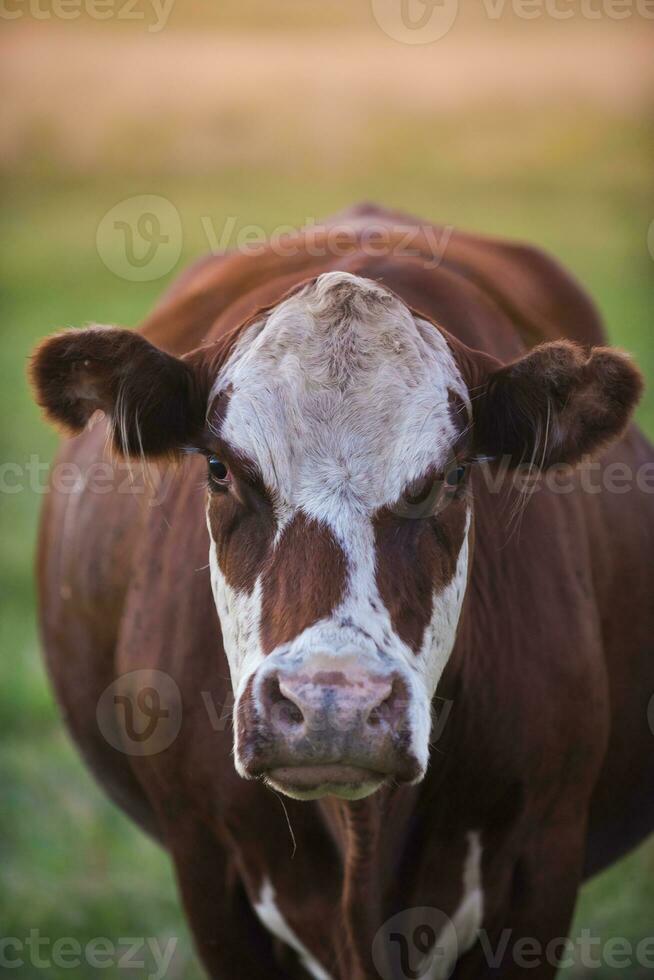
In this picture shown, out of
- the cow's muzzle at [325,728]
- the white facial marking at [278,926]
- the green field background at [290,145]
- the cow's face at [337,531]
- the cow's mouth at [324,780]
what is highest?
the green field background at [290,145]

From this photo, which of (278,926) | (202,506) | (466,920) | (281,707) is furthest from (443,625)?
(278,926)

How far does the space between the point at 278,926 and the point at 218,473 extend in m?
1.42

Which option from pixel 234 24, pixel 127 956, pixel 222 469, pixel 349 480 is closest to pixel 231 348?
pixel 222 469

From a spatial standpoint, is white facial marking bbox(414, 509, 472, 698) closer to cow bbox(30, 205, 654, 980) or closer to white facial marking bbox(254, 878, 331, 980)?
cow bbox(30, 205, 654, 980)

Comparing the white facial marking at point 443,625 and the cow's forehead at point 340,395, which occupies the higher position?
the cow's forehead at point 340,395

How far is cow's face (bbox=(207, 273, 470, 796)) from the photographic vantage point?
2590 mm

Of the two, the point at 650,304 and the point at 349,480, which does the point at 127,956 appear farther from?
the point at 650,304

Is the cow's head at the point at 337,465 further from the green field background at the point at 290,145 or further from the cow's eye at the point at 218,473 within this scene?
the green field background at the point at 290,145

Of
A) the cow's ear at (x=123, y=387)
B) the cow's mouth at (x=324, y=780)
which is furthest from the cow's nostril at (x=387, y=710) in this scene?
the cow's ear at (x=123, y=387)

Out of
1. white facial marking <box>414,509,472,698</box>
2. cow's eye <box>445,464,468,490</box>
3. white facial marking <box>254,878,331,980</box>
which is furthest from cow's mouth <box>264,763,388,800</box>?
white facial marking <box>254,878,331,980</box>

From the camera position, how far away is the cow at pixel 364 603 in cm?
277

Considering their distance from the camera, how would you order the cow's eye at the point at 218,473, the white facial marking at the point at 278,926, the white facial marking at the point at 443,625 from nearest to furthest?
the white facial marking at the point at 443,625 < the cow's eye at the point at 218,473 < the white facial marking at the point at 278,926

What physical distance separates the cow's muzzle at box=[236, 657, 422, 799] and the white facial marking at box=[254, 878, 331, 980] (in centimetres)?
109

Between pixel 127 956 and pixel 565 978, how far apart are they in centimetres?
175
